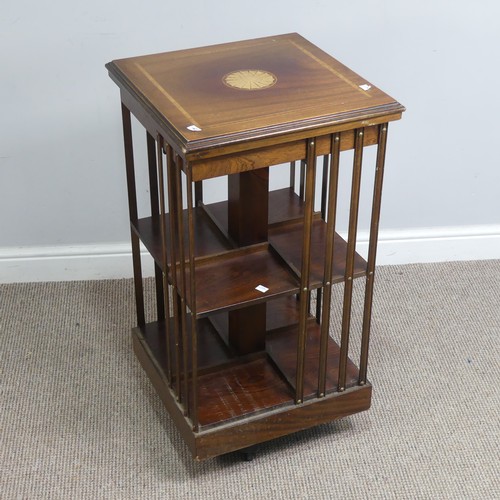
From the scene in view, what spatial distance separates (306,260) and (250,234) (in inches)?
7.5

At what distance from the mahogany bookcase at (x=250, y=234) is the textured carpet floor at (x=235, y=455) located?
0.32 ft

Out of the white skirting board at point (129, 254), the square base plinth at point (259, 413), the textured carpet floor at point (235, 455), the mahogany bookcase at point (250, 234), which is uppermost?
the mahogany bookcase at point (250, 234)

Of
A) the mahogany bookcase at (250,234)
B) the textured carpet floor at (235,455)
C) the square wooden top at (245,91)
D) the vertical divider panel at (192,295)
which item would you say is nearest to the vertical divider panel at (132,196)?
the mahogany bookcase at (250,234)

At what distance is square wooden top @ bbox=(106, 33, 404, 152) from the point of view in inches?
63.5

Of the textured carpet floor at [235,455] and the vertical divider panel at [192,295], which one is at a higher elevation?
the vertical divider panel at [192,295]

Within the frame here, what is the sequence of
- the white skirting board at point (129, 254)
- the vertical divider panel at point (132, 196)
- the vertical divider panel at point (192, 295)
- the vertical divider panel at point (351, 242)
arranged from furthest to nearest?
the white skirting board at point (129, 254), the vertical divider panel at point (132, 196), the vertical divider panel at point (351, 242), the vertical divider panel at point (192, 295)

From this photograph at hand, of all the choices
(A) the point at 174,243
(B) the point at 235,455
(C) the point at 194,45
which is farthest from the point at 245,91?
(B) the point at 235,455

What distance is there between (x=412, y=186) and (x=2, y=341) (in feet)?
3.93

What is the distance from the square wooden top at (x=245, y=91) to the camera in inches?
63.5

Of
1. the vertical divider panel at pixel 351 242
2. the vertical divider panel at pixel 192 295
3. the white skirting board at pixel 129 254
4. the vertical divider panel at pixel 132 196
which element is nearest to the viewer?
the vertical divider panel at pixel 192 295

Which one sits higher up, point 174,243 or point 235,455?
point 174,243

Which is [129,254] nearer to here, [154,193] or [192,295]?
[154,193]

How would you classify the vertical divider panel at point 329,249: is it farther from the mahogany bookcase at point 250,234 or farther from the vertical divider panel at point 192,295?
the vertical divider panel at point 192,295

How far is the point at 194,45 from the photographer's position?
2.29m
